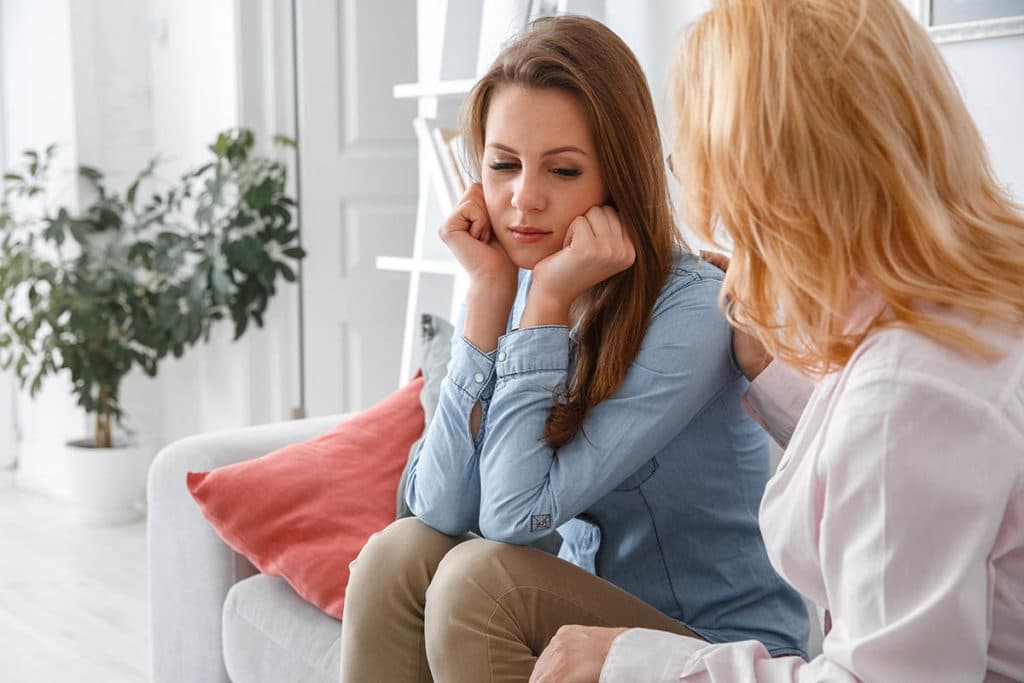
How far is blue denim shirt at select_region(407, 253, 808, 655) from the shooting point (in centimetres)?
122

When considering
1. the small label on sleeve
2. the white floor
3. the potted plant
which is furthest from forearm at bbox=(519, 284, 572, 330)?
the potted plant

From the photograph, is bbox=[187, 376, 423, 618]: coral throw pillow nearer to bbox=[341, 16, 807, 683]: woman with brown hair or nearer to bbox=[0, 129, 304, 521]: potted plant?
bbox=[341, 16, 807, 683]: woman with brown hair

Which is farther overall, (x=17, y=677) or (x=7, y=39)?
(x=7, y=39)

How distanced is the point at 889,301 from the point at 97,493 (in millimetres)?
3270

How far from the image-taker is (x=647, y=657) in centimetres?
96

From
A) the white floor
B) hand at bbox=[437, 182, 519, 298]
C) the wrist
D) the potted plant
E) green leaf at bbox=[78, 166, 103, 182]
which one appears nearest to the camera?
the wrist

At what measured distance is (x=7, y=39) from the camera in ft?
13.1

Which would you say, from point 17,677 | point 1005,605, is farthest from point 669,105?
point 17,677

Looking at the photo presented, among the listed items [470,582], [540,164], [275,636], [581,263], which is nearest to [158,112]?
[275,636]

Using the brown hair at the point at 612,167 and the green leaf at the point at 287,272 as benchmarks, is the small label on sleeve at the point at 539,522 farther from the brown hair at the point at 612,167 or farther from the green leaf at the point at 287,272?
the green leaf at the point at 287,272

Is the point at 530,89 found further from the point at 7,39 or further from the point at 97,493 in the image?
the point at 7,39

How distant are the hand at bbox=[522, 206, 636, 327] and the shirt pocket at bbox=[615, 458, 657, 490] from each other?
20cm

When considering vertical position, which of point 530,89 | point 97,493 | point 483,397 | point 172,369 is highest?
point 530,89

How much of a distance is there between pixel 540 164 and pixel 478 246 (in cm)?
15
